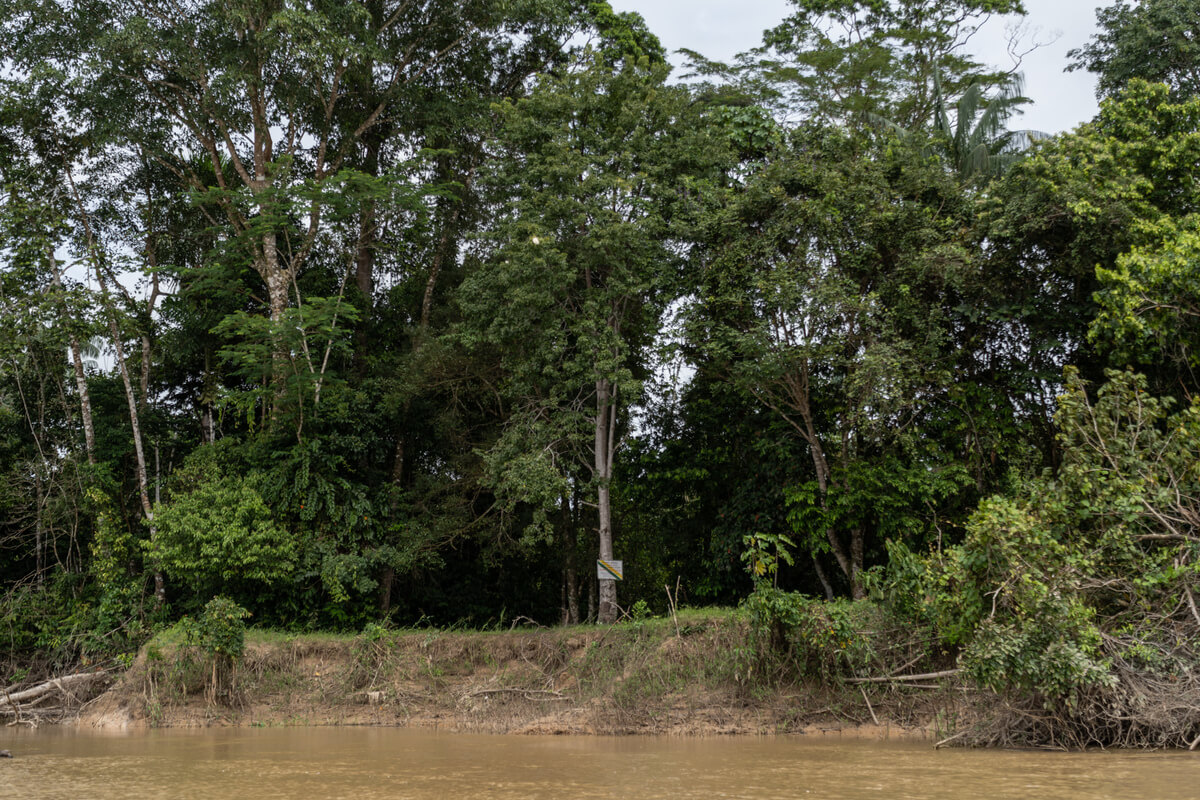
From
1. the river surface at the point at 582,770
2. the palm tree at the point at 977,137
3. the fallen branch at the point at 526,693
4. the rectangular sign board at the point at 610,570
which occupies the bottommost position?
the fallen branch at the point at 526,693

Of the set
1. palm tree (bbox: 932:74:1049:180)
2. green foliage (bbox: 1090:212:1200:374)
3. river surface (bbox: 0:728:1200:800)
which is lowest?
river surface (bbox: 0:728:1200:800)

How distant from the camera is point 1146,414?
9766 mm

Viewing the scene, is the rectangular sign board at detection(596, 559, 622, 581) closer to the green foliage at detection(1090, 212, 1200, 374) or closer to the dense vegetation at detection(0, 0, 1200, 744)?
the dense vegetation at detection(0, 0, 1200, 744)

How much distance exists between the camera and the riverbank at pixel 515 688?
1132cm

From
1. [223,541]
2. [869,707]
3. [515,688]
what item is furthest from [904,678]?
[223,541]

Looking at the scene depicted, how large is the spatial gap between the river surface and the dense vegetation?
2.19 metres

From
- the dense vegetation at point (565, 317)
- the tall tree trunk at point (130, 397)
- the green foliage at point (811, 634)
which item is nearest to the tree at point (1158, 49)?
the dense vegetation at point (565, 317)

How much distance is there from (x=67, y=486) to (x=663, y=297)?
12.4 m

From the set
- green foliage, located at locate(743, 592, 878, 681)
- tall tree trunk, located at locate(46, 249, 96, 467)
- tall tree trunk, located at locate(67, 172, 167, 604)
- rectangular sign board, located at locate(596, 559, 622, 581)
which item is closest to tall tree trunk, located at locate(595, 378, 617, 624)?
rectangular sign board, located at locate(596, 559, 622, 581)

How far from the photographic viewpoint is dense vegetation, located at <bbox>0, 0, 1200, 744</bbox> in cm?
1359

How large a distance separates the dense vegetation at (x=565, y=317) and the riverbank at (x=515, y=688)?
102 centimetres

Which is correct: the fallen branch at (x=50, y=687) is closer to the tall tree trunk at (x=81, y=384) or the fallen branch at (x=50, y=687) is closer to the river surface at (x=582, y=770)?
the tall tree trunk at (x=81, y=384)

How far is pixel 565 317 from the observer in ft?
52.0

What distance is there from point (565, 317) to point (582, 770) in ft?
31.1
